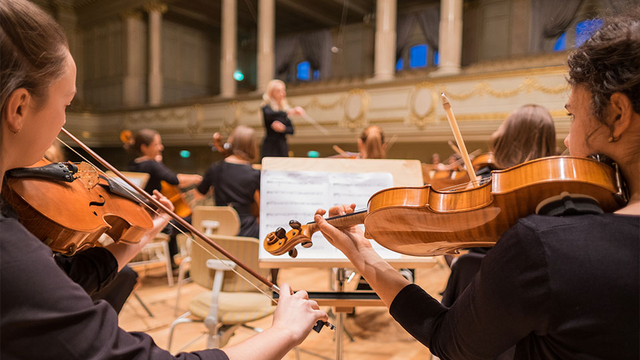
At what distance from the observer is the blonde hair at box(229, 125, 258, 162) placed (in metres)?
3.16

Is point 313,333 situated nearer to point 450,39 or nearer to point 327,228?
point 327,228

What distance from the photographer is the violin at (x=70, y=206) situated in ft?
3.20

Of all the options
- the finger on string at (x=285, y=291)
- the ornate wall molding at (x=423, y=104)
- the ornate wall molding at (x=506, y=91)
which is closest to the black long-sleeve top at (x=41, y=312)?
the finger on string at (x=285, y=291)

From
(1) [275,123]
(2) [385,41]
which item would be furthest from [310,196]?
(2) [385,41]

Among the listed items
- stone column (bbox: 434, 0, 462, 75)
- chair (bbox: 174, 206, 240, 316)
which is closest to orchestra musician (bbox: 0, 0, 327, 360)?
chair (bbox: 174, 206, 240, 316)

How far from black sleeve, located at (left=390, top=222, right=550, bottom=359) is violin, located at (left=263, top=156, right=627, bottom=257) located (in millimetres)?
141

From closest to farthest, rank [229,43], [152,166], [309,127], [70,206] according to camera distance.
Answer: [70,206]
[152,166]
[309,127]
[229,43]

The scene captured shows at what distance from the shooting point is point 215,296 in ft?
5.86

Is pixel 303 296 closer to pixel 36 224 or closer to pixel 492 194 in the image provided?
pixel 492 194

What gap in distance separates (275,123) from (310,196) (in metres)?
2.42

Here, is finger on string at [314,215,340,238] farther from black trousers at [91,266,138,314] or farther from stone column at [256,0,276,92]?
stone column at [256,0,276,92]

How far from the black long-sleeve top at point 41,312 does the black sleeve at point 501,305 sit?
572mm

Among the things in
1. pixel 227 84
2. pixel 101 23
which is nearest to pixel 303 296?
pixel 227 84

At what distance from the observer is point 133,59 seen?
460 inches
